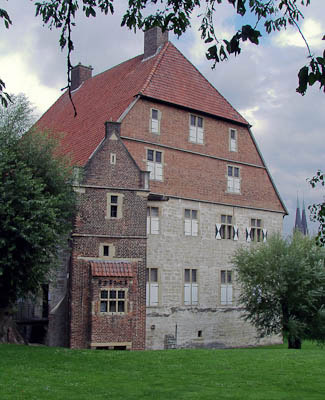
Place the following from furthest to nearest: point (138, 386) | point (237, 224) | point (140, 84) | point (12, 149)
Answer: point (237, 224)
point (140, 84)
point (12, 149)
point (138, 386)

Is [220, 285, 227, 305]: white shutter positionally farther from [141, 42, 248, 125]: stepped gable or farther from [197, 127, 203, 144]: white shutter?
[141, 42, 248, 125]: stepped gable

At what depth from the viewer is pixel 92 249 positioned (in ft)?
78.0

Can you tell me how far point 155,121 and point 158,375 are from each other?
51.7ft

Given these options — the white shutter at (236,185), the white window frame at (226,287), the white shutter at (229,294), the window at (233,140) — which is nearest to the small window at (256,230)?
the white shutter at (236,185)

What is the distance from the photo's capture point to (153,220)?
2684cm

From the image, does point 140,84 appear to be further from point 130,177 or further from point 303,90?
point 303,90

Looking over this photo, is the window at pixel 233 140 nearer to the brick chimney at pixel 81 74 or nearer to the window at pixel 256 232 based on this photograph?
the window at pixel 256 232

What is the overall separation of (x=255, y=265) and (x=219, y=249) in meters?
2.97

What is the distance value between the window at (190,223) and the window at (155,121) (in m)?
4.32

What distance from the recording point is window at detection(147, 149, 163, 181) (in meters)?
27.1

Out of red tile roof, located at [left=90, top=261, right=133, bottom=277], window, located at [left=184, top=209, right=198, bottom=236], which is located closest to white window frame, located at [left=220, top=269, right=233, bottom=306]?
window, located at [left=184, top=209, right=198, bottom=236]

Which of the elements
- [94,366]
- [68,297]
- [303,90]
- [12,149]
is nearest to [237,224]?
[68,297]

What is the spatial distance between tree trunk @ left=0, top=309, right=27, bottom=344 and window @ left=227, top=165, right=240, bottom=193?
13.5 m

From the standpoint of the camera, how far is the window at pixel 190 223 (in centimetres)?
2809
